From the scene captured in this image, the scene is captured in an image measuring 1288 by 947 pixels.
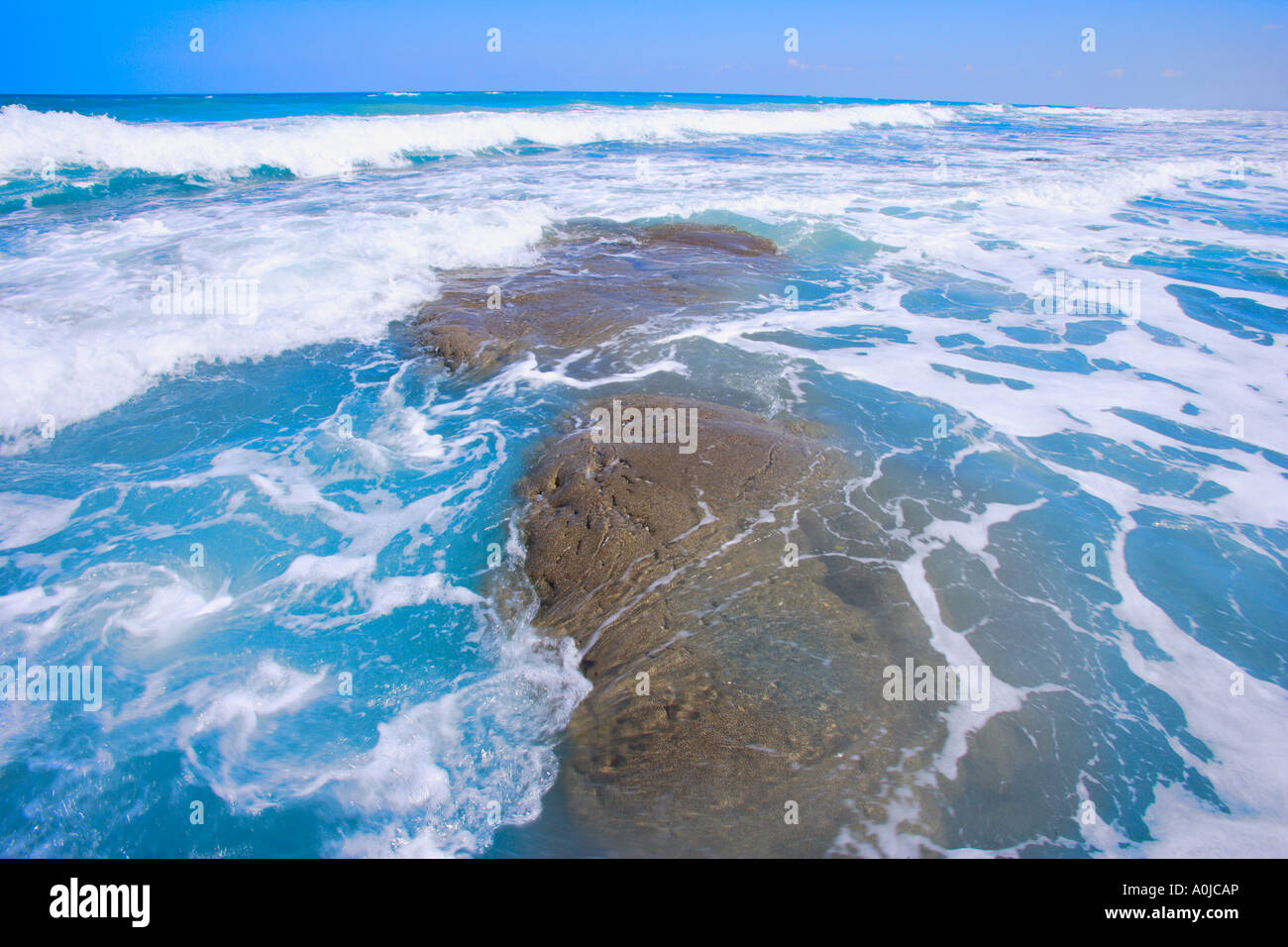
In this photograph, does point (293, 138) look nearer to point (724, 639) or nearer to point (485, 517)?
point (485, 517)

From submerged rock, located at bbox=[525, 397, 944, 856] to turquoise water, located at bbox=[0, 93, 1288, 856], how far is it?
9.5 inches

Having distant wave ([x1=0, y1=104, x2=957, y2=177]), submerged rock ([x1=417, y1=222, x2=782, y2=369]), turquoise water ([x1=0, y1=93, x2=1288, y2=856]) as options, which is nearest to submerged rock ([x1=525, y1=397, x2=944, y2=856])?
turquoise water ([x1=0, y1=93, x2=1288, y2=856])

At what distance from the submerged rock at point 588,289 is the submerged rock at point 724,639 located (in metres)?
3.17

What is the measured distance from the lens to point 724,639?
3988 mm

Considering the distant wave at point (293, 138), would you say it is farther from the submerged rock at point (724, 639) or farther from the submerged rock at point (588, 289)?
the submerged rock at point (724, 639)

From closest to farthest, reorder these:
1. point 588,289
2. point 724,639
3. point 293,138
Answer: point 724,639
point 588,289
point 293,138

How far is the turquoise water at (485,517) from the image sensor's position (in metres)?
3.33

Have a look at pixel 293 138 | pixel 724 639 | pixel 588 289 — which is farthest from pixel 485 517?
pixel 293 138

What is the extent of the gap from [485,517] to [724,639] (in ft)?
7.80

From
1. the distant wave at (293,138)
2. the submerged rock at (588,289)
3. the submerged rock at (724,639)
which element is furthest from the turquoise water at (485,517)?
the distant wave at (293,138)

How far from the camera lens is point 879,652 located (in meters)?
3.95

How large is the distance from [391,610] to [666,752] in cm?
230

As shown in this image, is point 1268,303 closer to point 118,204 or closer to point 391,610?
point 391,610
